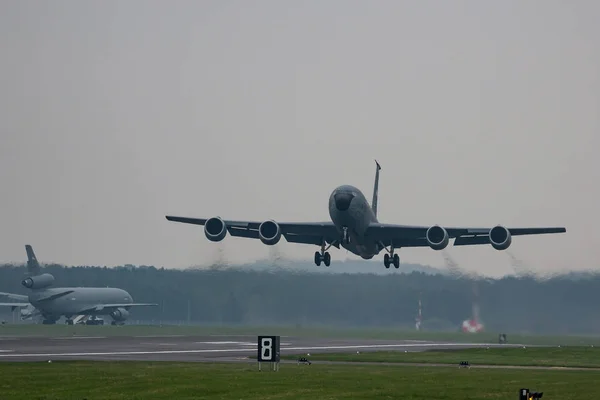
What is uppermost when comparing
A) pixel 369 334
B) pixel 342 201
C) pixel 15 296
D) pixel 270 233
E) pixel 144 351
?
pixel 342 201

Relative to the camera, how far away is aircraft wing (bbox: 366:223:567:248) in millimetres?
64812

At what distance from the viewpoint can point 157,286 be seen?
124m

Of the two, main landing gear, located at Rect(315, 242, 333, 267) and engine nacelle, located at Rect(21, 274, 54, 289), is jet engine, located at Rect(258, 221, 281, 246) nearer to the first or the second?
main landing gear, located at Rect(315, 242, 333, 267)

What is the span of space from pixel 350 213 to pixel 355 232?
2.21 metres

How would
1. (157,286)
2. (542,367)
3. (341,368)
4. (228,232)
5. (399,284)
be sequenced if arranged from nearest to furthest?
(341,368)
(542,367)
(228,232)
(399,284)
(157,286)

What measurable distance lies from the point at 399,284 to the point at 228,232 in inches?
1184

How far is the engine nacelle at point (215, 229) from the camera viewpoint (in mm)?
64688

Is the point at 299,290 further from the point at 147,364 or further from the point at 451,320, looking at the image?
the point at 147,364

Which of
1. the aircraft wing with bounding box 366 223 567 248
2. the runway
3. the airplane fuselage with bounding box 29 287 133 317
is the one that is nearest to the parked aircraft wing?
the airplane fuselage with bounding box 29 287 133 317

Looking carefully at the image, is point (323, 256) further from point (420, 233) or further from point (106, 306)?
point (106, 306)

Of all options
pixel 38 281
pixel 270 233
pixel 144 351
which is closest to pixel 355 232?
pixel 270 233

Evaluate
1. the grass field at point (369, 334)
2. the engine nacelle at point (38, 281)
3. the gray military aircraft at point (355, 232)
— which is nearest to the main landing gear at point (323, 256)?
the gray military aircraft at point (355, 232)

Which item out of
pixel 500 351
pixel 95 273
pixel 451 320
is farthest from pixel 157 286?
pixel 500 351

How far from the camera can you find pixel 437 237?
6525cm
